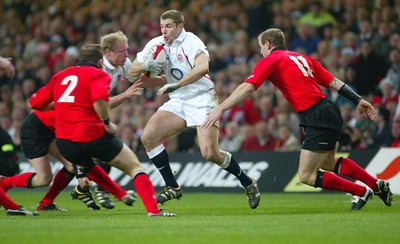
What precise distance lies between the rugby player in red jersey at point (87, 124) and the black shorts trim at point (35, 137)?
1.36m

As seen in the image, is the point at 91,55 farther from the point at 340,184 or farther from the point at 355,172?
the point at 355,172

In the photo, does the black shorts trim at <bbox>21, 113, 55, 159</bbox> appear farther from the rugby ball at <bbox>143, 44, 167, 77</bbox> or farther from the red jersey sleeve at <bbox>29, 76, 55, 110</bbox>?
the rugby ball at <bbox>143, 44, 167, 77</bbox>

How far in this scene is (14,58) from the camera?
23.2m

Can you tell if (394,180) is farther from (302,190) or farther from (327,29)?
(327,29)

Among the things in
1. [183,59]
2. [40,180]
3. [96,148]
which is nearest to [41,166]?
[40,180]

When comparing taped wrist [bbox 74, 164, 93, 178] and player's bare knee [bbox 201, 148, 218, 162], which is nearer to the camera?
taped wrist [bbox 74, 164, 93, 178]

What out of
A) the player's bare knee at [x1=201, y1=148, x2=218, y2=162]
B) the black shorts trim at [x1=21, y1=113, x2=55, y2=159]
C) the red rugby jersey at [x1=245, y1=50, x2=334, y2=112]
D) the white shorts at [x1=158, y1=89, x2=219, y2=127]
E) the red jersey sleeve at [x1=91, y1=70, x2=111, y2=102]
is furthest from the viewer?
the black shorts trim at [x1=21, y1=113, x2=55, y2=159]

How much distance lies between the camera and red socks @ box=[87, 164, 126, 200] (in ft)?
36.4

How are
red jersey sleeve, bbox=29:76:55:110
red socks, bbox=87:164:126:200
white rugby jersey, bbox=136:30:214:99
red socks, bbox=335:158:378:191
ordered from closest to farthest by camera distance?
red jersey sleeve, bbox=29:76:55:110 < red socks, bbox=87:164:126:200 < red socks, bbox=335:158:378:191 < white rugby jersey, bbox=136:30:214:99

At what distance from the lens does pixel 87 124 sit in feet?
34.3

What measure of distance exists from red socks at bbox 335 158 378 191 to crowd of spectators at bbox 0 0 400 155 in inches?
179

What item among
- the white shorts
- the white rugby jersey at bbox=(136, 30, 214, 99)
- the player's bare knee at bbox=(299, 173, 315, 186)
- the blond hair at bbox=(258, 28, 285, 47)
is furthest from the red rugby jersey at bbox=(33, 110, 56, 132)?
the player's bare knee at bbox=(299, 173, 315, 186)

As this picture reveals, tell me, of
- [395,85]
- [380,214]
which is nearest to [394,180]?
[395,85]

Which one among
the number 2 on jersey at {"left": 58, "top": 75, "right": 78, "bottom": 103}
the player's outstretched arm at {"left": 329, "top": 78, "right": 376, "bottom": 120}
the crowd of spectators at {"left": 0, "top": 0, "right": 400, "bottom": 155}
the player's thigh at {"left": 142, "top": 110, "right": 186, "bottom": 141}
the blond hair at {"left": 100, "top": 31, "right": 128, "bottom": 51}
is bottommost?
the crowd of spectators at {"left": 0, "top": 0, "right": 400, "bottom": 155}
